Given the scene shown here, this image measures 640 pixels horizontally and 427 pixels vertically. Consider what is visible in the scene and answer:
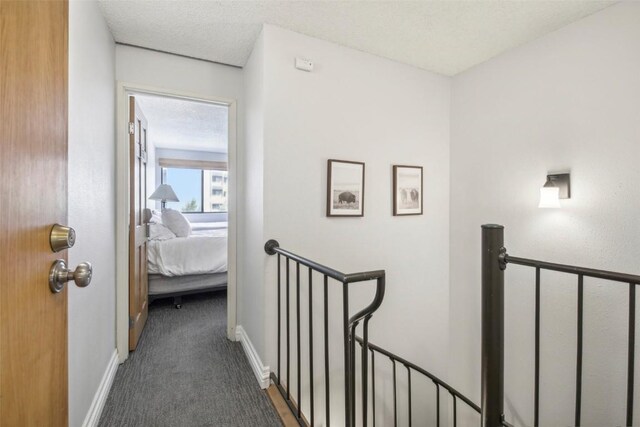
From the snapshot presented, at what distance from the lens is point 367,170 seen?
2334mm

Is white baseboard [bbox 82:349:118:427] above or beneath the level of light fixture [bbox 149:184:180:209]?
beneath

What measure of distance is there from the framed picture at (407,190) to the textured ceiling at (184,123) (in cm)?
179

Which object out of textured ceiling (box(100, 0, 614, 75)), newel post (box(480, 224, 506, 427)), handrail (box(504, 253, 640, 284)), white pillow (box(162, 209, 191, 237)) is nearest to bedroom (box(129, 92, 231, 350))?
white pillow (box(162, 209, 191, 237))

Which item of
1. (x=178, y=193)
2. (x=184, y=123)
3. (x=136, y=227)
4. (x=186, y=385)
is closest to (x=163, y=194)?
(x=184, y=123)

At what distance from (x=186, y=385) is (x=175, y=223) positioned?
2306 millimetres

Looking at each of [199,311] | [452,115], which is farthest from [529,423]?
[199,311]

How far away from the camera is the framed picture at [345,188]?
2133 millimetres

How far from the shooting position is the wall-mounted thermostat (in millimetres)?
2004

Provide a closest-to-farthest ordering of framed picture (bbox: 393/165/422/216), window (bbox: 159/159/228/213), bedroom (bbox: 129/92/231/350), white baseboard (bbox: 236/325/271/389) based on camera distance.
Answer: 1. white baseboard (bbox: 236/325/271/389)
2. framed picture (bbox: 393/165/422/216)
3. bedroom (bbox: 129/92/231/350)
4. window (bbox: 159/159/228/213)

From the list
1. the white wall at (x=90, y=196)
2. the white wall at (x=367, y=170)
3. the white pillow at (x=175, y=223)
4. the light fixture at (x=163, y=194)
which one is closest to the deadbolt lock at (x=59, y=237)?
the white wall at (x=90, y=196)

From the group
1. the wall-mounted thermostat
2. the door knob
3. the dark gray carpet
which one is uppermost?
the wall-mounted thermostat

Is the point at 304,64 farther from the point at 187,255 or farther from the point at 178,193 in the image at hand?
the point at 178,193

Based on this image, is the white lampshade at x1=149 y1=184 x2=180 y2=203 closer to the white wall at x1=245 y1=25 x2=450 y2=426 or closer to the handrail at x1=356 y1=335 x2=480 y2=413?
the white wall at x1=245 y1=25 x2=450 y2=426

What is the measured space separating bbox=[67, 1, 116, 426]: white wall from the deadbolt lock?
2.31 feet
